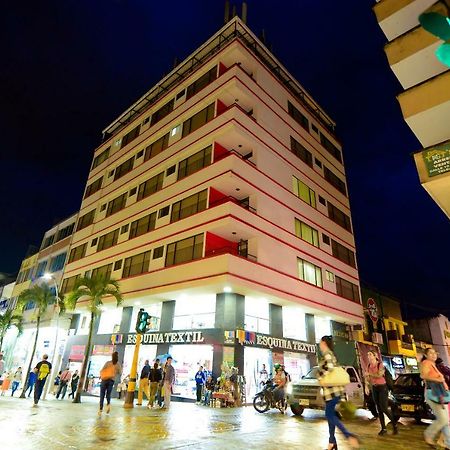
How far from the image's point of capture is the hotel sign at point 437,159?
8102 millimetres

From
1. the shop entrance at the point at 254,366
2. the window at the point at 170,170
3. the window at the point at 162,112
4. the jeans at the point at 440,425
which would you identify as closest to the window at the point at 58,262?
the window at the point at 170,170

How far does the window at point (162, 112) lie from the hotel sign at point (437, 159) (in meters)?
25.0

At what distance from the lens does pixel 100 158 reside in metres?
38.3

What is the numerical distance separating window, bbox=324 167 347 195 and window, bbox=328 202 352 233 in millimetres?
2525

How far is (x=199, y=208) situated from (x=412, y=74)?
47.0 feet

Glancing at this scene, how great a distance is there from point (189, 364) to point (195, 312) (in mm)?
3129

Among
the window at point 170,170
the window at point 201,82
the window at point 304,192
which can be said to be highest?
the window at point 201,82

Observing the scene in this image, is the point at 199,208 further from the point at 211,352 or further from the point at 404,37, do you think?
the point at 404,37

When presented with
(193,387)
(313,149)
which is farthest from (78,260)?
(313,149)

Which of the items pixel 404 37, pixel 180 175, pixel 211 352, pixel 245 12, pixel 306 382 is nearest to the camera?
pixel 404 37

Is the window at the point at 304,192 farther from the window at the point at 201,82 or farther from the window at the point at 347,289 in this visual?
the window at the point at 201,82

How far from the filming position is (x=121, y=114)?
1454 inches

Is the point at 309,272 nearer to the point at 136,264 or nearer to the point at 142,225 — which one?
the point at 136,264

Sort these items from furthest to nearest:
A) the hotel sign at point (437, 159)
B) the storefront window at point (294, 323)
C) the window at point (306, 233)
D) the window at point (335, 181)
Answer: the window at point (335, 181) < the window at point (306, 233) < the storefront window at point (294, 323) < the hotel sign at point (437, 159)
